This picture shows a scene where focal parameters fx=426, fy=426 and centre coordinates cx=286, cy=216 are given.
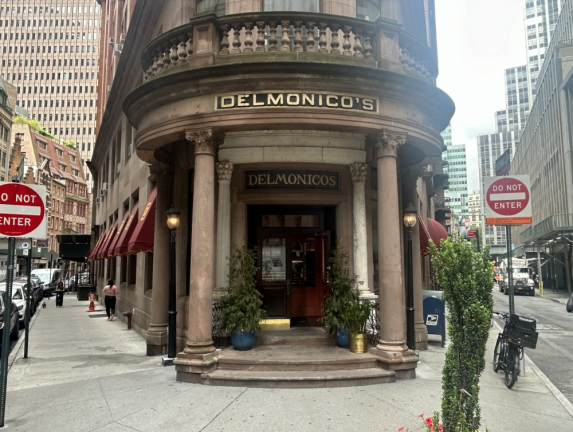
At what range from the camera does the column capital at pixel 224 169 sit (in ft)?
34.1

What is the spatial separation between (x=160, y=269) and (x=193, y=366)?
3.85 m

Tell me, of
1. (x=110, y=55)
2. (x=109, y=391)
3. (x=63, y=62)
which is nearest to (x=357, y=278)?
(x=109, y=391)

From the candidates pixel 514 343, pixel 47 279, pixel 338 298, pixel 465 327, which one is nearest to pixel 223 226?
pixel 338 298

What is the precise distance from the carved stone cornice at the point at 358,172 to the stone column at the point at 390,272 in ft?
5.67

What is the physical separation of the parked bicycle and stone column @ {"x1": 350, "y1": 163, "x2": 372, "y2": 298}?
3110 millimetres

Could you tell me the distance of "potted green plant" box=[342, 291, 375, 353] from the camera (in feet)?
29.4

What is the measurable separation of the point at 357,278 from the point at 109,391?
19.2ft

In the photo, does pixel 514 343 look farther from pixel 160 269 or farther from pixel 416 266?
pixel 160 269

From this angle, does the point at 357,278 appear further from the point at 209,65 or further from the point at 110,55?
the point at 110,55

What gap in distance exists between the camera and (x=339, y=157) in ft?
35.0

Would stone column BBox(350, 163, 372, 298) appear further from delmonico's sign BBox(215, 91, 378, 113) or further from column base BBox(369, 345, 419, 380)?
delmonico's sign BBox(215, 91, 378, 113)

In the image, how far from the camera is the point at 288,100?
848 cm

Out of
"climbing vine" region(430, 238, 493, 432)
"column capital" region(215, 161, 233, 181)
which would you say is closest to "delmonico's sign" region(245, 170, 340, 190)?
"column capital" region(215, 161, 233, 181)

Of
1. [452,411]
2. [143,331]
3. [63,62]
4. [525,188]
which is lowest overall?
[143,331]
